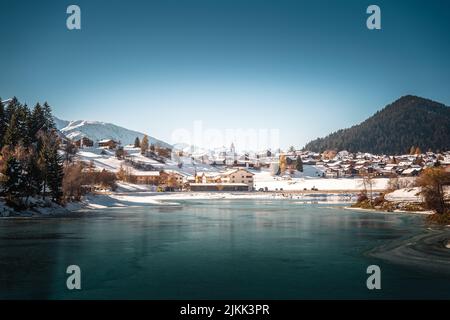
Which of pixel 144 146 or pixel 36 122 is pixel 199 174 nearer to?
pixel 144 146

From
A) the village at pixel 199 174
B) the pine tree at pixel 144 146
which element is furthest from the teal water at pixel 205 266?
the pine tree at pixel 144 146

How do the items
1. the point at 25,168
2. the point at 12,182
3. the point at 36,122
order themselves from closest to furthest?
the point at 12,182
the point at 25,168
the point at 36,122

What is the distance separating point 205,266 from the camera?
1795cm

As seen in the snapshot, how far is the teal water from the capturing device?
13.7m

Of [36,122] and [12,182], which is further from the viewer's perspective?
[36,122]

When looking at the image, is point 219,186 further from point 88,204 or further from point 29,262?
point 29,262

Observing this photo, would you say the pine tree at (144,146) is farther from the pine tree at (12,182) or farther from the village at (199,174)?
the pine tree at (12,182)

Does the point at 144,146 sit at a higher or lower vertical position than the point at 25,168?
higher

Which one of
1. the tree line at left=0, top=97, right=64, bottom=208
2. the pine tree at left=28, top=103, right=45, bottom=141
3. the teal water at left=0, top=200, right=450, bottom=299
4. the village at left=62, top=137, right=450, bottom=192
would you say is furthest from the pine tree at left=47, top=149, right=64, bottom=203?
the village at left=62, top=137, right=450, bottom=192

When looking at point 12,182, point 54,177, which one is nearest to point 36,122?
point 54,177

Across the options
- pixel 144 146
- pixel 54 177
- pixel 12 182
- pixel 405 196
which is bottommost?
pixel 405 196

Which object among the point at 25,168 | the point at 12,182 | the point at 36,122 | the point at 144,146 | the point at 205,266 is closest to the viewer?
the point at 205,266
